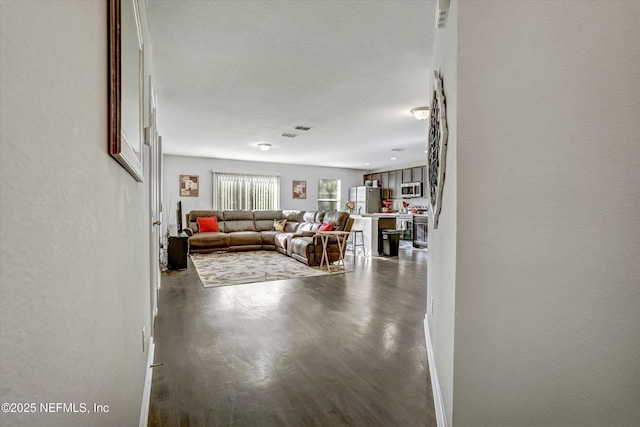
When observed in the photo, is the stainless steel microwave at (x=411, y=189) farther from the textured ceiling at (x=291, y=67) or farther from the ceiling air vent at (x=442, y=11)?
the ceiling air vent at (x=442, y=11)

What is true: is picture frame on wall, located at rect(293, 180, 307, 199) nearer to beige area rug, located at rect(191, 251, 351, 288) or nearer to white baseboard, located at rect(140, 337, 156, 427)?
beige area rug, located at rect(191, 251, 351, 288)

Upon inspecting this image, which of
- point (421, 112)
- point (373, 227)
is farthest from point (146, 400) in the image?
point (373, 227)

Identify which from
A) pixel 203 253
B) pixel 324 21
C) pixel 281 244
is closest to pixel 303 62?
pixel 324 21

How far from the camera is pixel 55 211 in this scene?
1.53 ft

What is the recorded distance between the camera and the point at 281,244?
23.4 ft

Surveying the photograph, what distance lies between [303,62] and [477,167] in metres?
2.11

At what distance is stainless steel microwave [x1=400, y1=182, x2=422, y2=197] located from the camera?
29.5ft

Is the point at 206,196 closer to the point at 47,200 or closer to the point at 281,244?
Result: the point at 281,244

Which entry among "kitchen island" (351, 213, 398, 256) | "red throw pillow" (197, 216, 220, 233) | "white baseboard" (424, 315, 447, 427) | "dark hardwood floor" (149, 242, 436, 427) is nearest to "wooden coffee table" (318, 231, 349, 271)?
"kitchen island" (351, 213, 398, 256)

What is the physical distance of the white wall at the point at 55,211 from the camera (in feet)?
1.12

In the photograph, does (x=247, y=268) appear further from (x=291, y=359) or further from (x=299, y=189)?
(x=299, y=189)

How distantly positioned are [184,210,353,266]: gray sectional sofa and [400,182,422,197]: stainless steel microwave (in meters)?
3.15

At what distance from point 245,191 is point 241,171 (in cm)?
54

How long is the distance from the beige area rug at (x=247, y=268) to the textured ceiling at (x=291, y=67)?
226 centimetres
